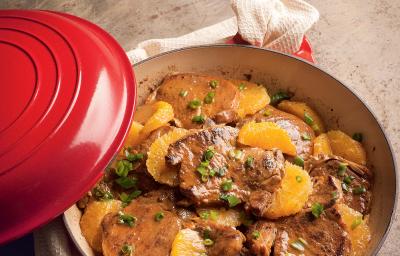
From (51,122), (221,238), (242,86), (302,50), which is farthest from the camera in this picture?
(302,50)

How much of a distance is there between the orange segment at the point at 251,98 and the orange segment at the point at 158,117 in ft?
0.99

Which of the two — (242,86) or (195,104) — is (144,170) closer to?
(195,104)

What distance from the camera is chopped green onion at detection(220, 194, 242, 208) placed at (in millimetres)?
1703

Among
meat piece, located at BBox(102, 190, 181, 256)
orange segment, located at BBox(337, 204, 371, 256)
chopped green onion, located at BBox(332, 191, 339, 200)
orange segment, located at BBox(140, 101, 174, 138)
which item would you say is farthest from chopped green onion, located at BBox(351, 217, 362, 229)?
orange segment, located at BBox(140, 101, 174, 138)

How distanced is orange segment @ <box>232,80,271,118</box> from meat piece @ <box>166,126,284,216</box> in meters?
0.28

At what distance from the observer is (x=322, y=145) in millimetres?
1972

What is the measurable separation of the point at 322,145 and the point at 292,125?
5.8 inches

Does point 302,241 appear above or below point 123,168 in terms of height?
below

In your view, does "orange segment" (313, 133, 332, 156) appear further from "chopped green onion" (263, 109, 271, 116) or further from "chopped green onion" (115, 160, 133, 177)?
"chopped green onion" (115, 160, 133, 177)

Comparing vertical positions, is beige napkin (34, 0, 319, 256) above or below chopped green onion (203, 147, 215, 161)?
above

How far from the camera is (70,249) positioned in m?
1.88

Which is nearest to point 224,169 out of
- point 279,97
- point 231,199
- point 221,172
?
point 221,172

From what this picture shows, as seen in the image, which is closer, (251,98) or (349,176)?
(349,176)

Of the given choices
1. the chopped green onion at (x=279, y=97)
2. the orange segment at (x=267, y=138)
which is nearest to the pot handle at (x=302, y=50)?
the chopped green onion at (x=279, y=97)
